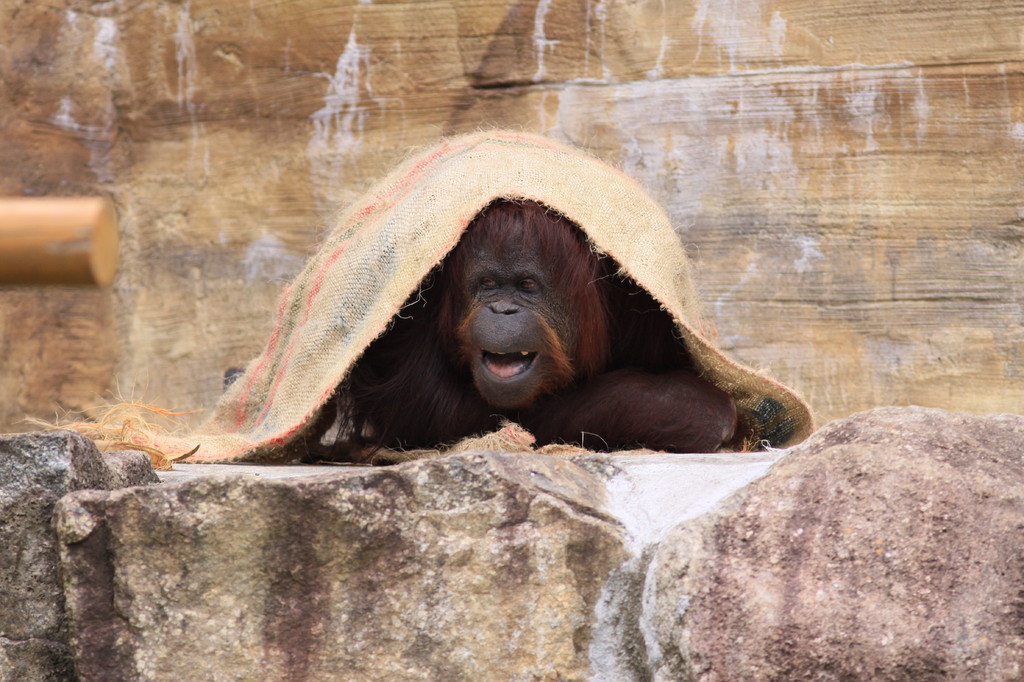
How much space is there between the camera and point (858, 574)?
1.56 meters

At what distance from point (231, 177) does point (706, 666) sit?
3.32m

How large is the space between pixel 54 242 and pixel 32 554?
0.88 meters

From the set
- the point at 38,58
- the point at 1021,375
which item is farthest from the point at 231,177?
the point at 1021,375

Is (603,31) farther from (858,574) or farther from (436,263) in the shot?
(858,574)

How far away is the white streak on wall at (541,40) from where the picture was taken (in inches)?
161

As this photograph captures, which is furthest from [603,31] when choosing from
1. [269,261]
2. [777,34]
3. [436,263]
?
[436,263]

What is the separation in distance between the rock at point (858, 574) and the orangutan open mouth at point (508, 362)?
1081 millimetres

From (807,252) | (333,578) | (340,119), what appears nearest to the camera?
(333,578)

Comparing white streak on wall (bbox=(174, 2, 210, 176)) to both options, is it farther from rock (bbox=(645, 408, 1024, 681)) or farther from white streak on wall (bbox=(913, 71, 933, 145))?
rock (bbox=(645, 408, 1024, 681))

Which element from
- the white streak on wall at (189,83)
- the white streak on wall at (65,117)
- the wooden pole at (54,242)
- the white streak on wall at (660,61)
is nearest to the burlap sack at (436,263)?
the white streak on wall at (660,61)

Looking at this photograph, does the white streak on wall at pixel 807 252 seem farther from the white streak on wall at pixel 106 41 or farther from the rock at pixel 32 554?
the rock at pixel 32 554

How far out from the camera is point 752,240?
4.04 m

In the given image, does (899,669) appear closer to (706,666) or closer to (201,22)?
(706,666)

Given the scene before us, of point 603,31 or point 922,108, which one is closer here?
point 922,108
